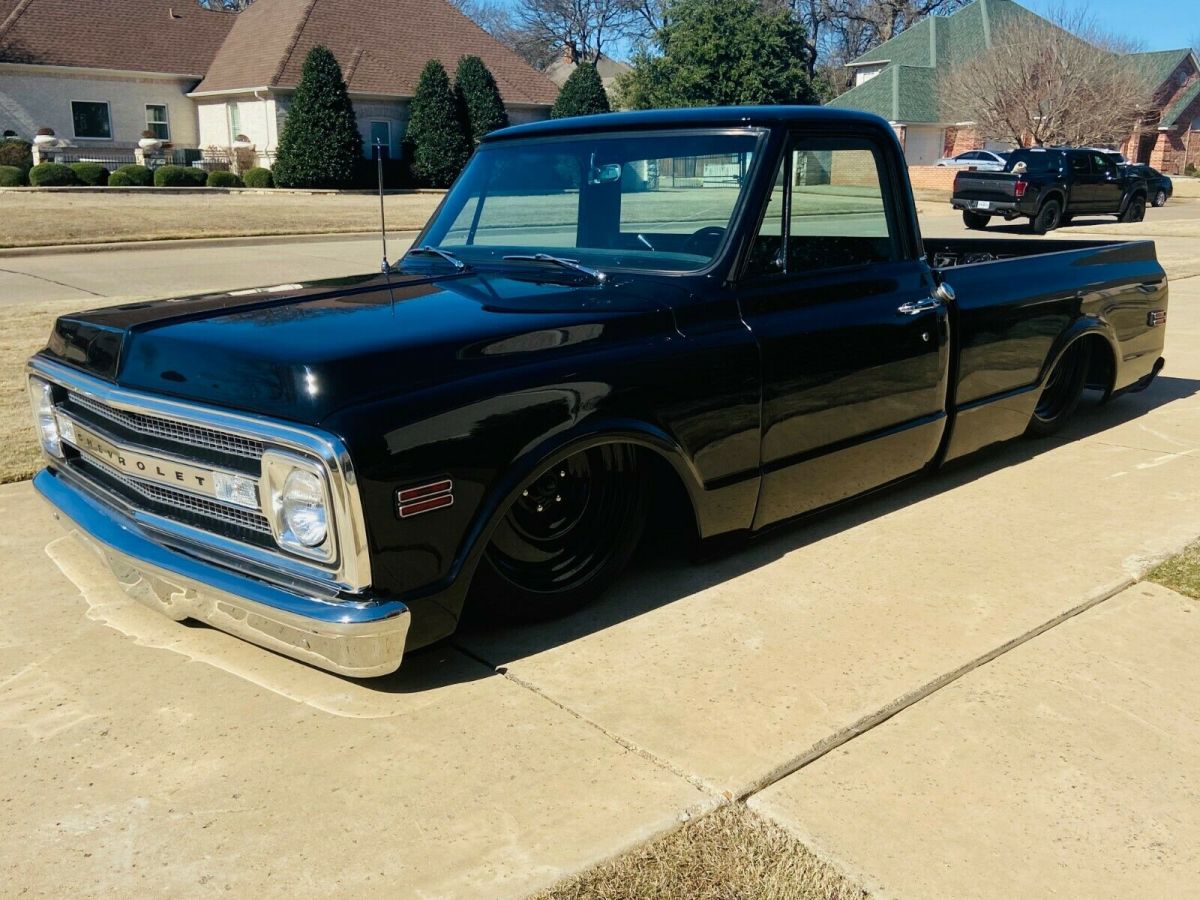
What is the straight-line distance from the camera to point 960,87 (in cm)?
4219

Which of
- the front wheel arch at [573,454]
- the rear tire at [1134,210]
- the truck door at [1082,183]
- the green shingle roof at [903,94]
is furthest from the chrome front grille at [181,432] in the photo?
the green shingle roof at [903,94]

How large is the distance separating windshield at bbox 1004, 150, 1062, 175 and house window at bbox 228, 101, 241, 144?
26647 millimetres

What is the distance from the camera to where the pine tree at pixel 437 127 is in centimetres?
3691

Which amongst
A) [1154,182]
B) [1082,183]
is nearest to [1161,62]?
[1154,182]

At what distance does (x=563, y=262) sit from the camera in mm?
4160

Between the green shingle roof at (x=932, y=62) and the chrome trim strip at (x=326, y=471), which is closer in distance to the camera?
the chrome trim strip at (x=326, y=471)

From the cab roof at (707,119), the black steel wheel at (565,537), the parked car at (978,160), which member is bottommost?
the black steel wheel at (565,537)

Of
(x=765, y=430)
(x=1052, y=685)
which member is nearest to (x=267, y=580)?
(x=765, y=430)

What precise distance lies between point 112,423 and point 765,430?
2195 millimetres

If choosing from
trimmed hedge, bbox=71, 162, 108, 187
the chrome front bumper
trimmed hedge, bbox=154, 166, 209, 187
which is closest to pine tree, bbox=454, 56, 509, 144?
trimmed hedge, bbox=154, 166, 209, 187

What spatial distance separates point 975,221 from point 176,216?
1659cm

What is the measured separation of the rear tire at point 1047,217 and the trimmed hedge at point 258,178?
22.8m

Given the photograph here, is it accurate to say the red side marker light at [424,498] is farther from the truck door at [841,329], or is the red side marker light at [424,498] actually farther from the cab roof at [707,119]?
the cab roof at [707,119]

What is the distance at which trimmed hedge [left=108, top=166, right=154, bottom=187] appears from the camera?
31.8 m
